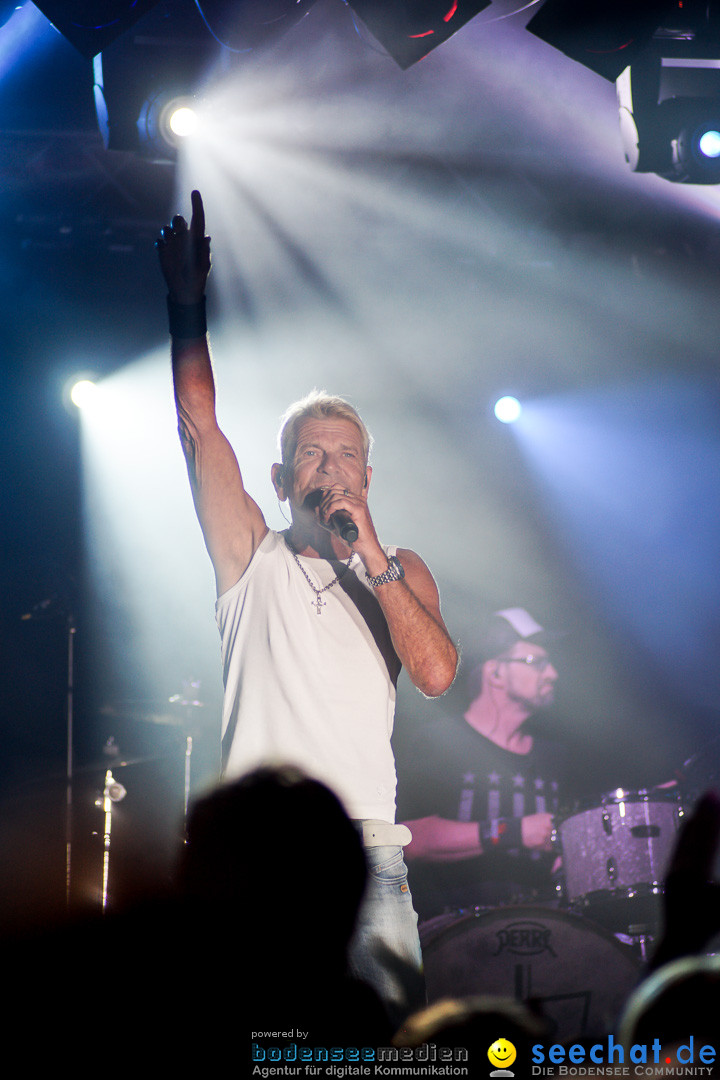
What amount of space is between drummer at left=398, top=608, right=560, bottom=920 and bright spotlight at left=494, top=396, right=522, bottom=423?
5.14 feet

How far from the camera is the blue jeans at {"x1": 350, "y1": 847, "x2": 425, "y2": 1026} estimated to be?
2.16 meters

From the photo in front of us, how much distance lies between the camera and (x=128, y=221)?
5594 millimetres

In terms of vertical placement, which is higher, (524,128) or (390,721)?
(524,128)

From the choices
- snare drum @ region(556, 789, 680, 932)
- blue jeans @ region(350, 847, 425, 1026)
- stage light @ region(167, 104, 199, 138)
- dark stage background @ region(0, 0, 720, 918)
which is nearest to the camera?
blue jeans @ region(350, 847, 425, 1026)

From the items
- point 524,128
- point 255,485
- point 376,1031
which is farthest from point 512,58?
point 376,1031

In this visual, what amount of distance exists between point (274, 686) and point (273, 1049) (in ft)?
2.85

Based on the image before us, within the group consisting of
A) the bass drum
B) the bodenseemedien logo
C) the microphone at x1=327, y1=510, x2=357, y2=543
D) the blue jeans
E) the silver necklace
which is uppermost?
the microphone at x1=327, y1=510, x2=357, y2=543

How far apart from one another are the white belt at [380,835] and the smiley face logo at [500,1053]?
60 centimetres

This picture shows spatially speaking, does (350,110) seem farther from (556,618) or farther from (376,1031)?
(376,1031)

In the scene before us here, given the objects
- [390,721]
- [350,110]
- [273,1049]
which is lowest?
[273,1049]

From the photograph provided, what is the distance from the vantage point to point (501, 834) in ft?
14.6

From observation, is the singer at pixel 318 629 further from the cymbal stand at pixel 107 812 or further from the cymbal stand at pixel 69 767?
the cymbal stand at pixel 107 812

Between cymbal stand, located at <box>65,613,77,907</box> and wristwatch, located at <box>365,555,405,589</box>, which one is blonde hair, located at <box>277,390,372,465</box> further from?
cymbal stand, located at <box>65,613,77,907</box>

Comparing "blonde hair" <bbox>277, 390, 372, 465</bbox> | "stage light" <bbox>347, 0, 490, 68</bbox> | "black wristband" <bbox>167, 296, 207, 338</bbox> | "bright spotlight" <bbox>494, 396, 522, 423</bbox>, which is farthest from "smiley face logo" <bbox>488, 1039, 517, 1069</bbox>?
"bright spotlight" <bbox>494, 396, 522, 423</bbox>
